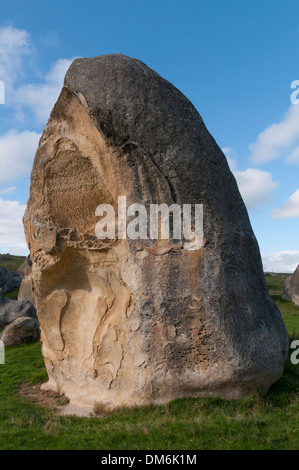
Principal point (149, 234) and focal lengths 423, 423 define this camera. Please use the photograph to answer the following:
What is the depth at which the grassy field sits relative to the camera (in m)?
6.50

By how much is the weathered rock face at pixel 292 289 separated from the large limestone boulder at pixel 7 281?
23.3 m

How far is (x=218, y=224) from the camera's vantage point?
875 cm

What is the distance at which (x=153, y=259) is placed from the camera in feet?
28.5

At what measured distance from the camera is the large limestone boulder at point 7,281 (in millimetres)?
37250

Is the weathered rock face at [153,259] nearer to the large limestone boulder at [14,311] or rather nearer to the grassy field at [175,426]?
the grassy field at [175,426]

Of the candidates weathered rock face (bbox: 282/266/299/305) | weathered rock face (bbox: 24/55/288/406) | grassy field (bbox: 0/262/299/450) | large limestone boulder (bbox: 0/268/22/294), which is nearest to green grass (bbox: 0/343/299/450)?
grassy field (bbox: 0/262/299/450)

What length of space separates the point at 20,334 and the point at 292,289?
19.5 m

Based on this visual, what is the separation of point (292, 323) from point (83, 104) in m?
16.5

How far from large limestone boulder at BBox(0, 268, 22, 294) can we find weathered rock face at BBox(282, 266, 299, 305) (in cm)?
2334

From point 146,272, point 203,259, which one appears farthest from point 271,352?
point 146,272

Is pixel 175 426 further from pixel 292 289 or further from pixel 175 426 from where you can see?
pixel 292 289

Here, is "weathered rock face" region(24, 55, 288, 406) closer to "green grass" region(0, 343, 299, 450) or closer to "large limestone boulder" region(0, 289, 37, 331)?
"green grass" region(0, 343, 299, 450)
